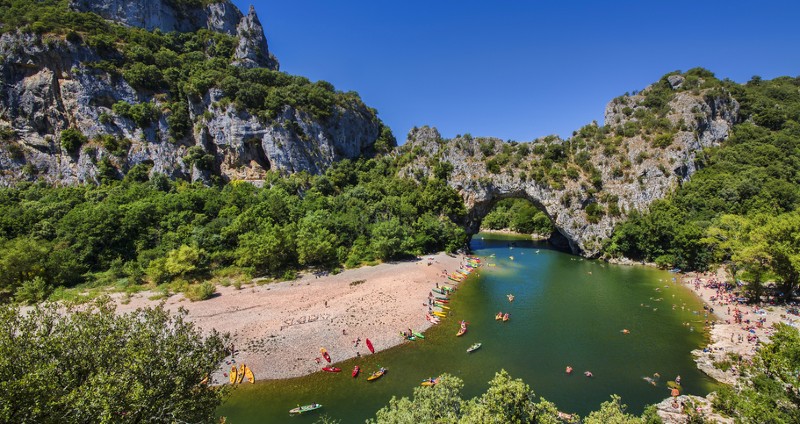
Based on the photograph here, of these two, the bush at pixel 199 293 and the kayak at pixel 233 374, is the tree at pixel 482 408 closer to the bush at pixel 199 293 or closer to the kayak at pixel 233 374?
the kayak at pixel 233 374

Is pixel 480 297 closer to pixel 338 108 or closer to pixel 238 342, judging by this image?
pixel 238 342

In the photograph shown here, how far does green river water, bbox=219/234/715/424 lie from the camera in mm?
20375

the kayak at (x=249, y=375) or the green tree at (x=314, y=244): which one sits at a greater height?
the green tree at (x=314, y=244)

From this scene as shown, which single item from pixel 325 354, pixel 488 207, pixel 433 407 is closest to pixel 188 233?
pixel 325 354

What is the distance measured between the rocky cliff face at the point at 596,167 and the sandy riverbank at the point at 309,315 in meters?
31.9

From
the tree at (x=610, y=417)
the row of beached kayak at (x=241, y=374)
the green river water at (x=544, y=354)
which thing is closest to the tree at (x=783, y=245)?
the green river water at (x=544, y=354)

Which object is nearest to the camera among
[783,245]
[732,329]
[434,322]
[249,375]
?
[249,375]

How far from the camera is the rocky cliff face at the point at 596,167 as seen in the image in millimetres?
60188

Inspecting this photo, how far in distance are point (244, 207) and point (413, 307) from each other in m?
38.1

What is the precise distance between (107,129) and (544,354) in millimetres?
89404

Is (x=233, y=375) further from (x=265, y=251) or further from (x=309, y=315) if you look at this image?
(x=265, y=251)

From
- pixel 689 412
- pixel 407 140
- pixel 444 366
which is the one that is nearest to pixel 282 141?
pixel 407 140

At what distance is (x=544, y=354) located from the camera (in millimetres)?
25469

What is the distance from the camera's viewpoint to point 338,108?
88.7 meters
